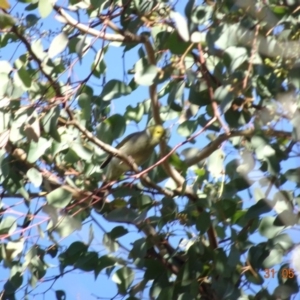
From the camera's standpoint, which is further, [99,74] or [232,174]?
[99,74]

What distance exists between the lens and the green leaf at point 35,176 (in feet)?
4.33

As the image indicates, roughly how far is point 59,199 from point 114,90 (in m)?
0.21

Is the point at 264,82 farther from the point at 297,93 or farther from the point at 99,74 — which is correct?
the point at 99,74

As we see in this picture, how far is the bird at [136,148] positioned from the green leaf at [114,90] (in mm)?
128

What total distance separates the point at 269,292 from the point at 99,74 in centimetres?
56

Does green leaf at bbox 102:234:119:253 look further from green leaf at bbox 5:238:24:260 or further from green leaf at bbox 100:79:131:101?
green leaf at bbox 100:79:131:101

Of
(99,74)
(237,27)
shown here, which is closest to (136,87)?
(99,74)

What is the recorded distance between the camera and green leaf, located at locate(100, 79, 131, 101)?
1.25 metres

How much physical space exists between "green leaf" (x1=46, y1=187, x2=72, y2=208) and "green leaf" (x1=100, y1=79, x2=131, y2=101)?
0.18 meters

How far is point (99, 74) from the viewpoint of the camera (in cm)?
153

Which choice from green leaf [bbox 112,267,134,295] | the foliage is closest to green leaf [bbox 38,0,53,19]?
the foliage

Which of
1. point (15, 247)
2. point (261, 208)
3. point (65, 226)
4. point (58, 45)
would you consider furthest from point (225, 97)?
point (15, 247)

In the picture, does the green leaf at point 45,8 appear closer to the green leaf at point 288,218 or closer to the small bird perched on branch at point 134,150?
the small bird perched on branch at point 134,150

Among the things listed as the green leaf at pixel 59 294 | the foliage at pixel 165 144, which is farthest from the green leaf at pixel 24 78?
the green leaf at pixel 59 294
